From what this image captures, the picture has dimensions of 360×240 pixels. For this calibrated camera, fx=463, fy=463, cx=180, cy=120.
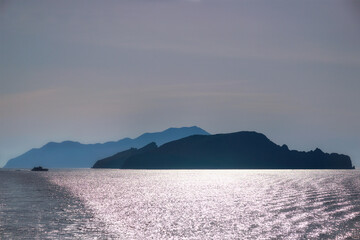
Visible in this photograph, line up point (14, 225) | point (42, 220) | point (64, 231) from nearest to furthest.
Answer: point (64, 231)
point (14, 225)
point (42, 220)

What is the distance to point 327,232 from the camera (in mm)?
56969

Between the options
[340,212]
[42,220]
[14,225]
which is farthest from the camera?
[340,212]

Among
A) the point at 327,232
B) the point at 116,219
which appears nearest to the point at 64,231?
the point at 116,219

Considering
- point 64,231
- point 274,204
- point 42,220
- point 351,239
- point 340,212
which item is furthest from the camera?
point 274,204

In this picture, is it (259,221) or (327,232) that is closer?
(327,232)

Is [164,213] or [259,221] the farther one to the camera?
[164,213]

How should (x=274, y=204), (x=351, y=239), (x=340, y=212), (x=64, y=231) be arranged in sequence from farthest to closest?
1. (x=274, y=204)
2. (x=340, y=212)
3. (x=64, y=231)
4. (x=351, y=239)

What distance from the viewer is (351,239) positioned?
5216 centimetres

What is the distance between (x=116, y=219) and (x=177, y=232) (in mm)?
14892

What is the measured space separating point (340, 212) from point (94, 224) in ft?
133

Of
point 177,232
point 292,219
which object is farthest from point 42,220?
point 292,219

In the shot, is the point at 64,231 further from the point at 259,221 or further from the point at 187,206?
the point at 187,206

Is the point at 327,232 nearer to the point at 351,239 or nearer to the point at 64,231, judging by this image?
the point at 351,239

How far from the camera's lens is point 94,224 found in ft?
208
